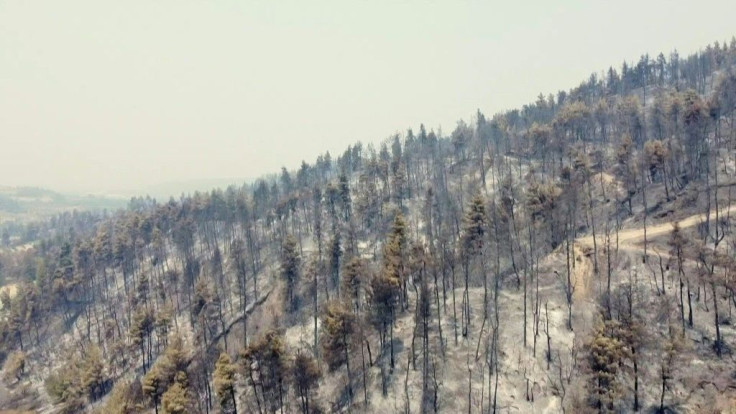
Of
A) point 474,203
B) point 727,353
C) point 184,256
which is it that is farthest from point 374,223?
point 727,353

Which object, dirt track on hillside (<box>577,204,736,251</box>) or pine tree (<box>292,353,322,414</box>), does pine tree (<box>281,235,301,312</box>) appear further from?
dirt track on hillside (<box>577,204,736,251</box>)

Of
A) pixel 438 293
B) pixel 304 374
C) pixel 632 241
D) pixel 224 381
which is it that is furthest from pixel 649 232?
pixel 224 381

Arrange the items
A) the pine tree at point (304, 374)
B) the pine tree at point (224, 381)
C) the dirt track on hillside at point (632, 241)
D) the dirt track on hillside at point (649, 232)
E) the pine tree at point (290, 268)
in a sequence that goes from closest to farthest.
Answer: the pine tree at point (224, 381), the pine tree at point (304, 374), the dirt track on hillside at point (632, 241), the dirt track on hillside at point (649, 232), the pine tree at point (290, 268)

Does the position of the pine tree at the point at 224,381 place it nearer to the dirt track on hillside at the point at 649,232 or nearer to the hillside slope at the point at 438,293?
the hillside slope at the point at 438,293

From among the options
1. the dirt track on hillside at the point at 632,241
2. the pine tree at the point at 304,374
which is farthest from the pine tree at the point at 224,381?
the dirt track on hillside at the point at 632,241

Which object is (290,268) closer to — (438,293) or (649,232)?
(438,293)

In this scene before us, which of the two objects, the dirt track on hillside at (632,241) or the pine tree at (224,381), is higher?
the dirt track on hillside at (632,241)

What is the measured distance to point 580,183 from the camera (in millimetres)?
88688

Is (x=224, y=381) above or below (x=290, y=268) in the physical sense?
below

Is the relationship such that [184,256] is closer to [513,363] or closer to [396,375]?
[396,375]

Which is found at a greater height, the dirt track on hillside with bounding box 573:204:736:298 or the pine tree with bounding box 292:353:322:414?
the dirt track on hillside with bounding box 573:204:736:298

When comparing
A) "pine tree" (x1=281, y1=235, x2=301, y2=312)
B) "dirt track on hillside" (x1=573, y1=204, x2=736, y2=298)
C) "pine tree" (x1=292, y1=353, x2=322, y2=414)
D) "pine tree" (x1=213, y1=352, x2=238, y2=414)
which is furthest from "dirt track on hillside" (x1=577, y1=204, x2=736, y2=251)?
"pine tree" (x1=213, y1=352, x2=238, y2=414)

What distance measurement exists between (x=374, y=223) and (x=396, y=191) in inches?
613

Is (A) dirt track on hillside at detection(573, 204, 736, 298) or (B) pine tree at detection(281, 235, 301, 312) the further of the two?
(B) pine tree at detection(281, 235, 301, 312)
